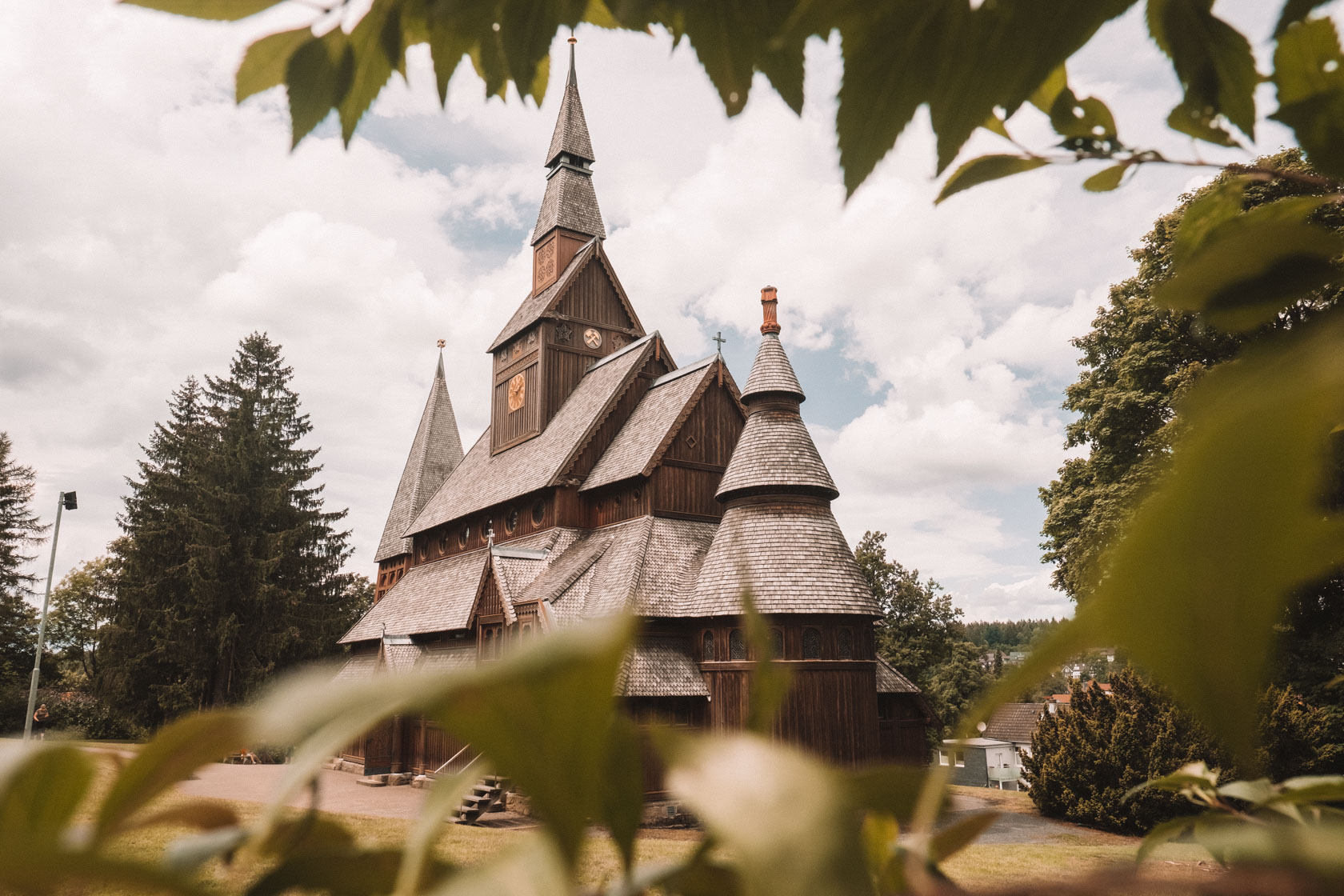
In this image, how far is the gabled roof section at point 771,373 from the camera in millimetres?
17688

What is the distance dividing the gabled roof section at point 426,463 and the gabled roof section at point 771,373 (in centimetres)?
2007

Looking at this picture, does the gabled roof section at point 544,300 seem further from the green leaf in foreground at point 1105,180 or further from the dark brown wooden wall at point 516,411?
the green leaf in foreground at point 1105,180

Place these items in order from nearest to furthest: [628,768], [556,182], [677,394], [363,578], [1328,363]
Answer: [1328,363] < [628,768] < [677,394] < [556,182] < [363,578]

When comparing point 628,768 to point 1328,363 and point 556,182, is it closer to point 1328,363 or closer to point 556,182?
point 1328,363

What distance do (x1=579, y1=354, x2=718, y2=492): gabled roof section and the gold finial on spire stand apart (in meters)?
2.41

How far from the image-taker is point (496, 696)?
0.33m

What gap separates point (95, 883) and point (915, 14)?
0.89 m

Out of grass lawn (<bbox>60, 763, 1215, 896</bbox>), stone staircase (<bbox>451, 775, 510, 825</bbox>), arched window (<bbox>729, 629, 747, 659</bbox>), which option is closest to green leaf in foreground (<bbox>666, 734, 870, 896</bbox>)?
grass lawn (<bbox>60, 763, 1215, 896</bbox>)

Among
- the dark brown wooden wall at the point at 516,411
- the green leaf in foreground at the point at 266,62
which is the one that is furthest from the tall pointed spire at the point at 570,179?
the green leaf in foreground at the point at 266,62

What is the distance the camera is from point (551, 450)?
73.0ft

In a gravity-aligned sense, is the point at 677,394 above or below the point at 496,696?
above

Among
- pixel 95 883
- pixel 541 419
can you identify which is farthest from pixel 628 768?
pixel 541 419

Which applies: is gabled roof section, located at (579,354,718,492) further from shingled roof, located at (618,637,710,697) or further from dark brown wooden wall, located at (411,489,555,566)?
shingled roof, located at (618,637,710,697)

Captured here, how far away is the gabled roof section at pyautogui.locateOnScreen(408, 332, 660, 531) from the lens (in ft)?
70.2
